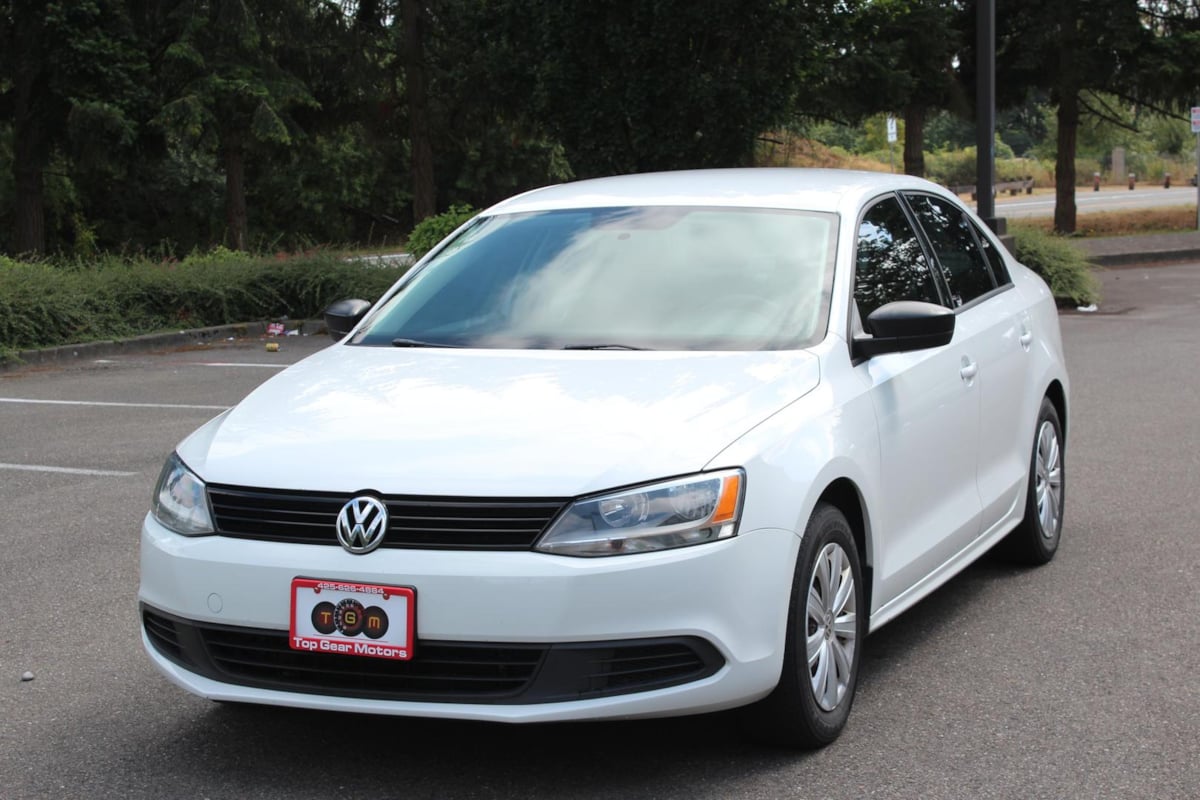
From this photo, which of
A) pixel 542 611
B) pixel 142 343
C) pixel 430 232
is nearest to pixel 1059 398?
pixel 542 611

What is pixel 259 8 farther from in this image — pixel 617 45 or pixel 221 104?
pixel 617 45

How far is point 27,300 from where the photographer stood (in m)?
16.1

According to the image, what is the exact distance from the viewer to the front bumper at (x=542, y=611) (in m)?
3.65

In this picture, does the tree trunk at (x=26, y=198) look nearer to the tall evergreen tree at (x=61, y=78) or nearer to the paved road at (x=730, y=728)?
the tall evergreen tree at (x=61, y=78)

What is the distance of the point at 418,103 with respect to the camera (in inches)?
1361

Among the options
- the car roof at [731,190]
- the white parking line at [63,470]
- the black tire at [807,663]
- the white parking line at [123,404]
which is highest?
the car roof at [731,190]

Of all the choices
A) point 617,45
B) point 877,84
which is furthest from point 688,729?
point 877,84

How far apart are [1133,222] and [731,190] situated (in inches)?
1319

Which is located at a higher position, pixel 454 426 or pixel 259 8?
pixel 259 8

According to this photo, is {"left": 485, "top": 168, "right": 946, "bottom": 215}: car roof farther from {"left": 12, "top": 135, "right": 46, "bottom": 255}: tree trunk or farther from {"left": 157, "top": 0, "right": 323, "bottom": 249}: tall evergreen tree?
{"left": 12, "top": 135, "right": 46, "bottom": 255}: tree trunk

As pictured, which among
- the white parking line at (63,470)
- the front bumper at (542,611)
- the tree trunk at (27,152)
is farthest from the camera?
the tree trunk at (27,152)

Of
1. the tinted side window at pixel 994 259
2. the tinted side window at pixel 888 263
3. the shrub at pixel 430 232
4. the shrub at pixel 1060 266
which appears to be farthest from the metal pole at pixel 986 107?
the tinted side window at pixel 888 263

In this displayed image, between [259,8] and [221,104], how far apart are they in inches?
141

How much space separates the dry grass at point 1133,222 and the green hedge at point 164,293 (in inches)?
732
